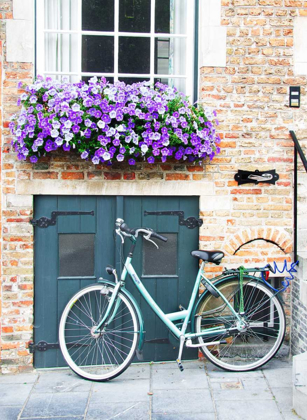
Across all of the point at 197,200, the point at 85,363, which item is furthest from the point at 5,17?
the point at 85,363

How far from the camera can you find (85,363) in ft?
16.1

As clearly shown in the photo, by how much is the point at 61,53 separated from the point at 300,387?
355 centimetres

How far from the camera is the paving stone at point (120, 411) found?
3865 millimetres

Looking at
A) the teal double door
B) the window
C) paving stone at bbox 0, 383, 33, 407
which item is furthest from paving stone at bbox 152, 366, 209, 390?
the window

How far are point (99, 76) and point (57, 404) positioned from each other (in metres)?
2.90

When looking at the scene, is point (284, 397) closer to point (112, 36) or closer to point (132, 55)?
point (132, 55)

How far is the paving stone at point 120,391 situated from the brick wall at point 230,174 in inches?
33.3

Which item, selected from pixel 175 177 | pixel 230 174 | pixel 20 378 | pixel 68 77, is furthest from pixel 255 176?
pixel 20 378

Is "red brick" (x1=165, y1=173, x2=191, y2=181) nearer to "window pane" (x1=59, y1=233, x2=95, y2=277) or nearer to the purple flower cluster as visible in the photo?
the purple flower cluster

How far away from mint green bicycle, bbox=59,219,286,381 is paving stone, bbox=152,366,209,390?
0.52 feet

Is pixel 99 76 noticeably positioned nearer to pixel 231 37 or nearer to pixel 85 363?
pixel 231 37

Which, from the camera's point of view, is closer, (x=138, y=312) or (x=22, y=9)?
(x=138, y=312)

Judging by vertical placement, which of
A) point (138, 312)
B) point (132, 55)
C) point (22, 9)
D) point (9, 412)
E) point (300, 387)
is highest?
point (22, 9)

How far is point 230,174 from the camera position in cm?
490
